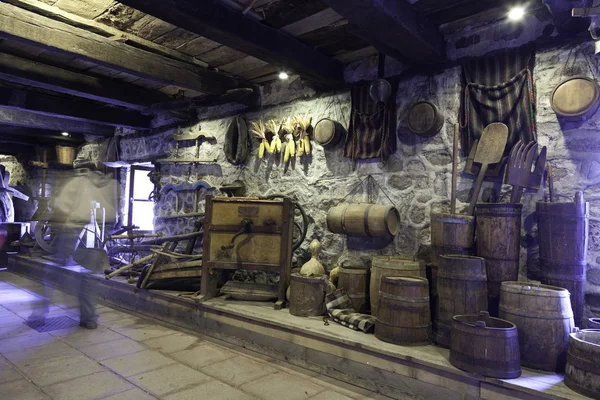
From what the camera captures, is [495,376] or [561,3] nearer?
[495,376]

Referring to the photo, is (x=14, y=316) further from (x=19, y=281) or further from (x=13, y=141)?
(x=13, y=141)

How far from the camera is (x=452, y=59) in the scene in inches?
142

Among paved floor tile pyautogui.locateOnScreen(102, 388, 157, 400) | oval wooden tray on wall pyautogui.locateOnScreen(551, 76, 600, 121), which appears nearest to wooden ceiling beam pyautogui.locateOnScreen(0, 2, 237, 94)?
paved floor tile pyautogui.locateOnScreen(102, 388, 157, 400)

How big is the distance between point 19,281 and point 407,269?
6.72m

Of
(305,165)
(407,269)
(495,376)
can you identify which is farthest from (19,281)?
(495,376)

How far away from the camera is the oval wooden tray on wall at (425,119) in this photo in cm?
357

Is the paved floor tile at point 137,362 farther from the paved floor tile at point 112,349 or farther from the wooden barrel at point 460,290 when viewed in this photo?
the wooden barrel at point 460,290

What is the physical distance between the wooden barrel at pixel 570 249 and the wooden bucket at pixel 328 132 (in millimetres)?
2228

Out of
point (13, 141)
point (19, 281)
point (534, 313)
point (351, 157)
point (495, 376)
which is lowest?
point (19, 281)

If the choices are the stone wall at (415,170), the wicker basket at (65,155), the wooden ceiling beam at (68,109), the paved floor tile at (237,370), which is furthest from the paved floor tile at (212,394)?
the wicker basket at (65,155)

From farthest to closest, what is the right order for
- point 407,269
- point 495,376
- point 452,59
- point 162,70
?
point 162,70
point 452,59
point 407,269
point 495,376

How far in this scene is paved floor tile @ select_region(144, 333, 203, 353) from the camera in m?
3.60

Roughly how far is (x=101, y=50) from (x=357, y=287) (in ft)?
11.3

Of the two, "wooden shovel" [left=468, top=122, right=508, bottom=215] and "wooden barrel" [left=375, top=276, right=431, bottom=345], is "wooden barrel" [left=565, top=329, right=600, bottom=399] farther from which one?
"wooden shovel" [left=468, top=122, right=508, bottom=215]
